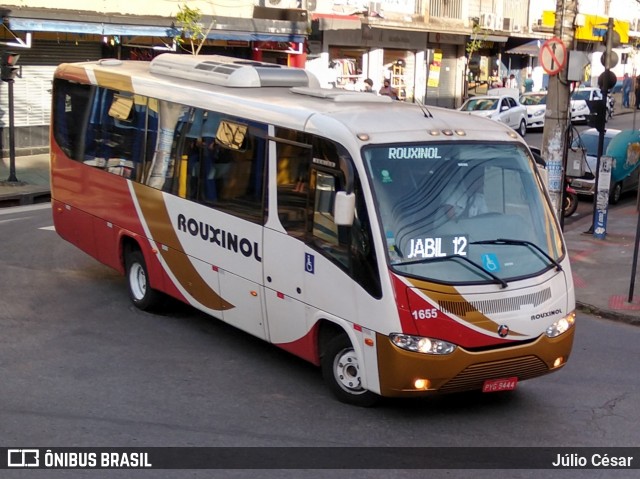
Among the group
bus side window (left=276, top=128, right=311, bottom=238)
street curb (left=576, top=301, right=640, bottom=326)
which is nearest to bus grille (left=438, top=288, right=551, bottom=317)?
bus side window (left=276, top=128, right=311, bottom=238)

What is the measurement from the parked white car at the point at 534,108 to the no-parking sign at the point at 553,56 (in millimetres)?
22944

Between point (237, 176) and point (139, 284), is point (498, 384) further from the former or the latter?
point (139, 284)

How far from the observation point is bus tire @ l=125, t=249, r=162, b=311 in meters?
11.0

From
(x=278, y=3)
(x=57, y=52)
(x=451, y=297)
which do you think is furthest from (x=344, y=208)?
(x=278, y=3)

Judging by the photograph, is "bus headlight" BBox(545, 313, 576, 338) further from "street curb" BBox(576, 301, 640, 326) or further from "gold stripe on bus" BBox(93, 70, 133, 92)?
"gold stripe on bus" BBox(93, 70, 133, 92)

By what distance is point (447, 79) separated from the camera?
4428cm

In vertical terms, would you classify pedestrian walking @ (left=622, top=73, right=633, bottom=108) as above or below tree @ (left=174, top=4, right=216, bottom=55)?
below

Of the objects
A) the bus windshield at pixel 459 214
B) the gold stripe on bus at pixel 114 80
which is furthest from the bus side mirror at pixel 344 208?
the gold stripe on bus at pixel 114 80

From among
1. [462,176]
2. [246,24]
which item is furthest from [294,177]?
[246,24]

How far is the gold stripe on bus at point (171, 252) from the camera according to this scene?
9.87 m

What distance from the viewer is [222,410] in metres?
8.00

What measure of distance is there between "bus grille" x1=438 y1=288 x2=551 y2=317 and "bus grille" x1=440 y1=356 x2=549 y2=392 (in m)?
0.44

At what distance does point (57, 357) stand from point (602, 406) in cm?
517

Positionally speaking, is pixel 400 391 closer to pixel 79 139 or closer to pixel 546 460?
pixel 546 460
